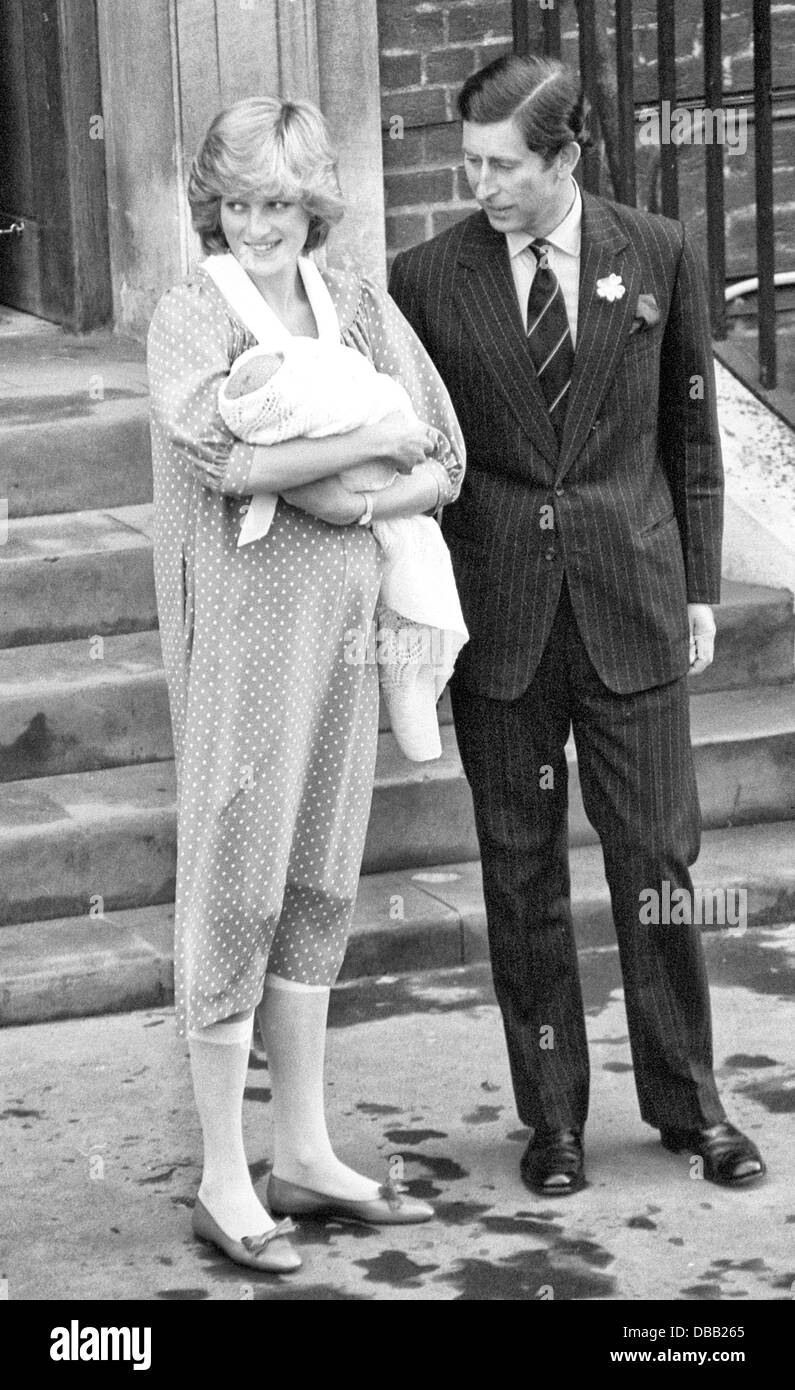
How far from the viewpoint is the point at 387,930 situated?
17.1 ft

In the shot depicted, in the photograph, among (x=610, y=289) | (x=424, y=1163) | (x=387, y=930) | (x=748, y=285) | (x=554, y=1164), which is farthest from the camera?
(x=748, y=285)

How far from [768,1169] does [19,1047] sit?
162 cm

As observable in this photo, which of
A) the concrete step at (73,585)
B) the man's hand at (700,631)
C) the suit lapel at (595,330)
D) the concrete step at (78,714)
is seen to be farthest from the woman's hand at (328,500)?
the concrete step at (73,585)

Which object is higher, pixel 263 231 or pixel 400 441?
pixel 263 231

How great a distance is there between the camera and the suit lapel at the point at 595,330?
3963 mm

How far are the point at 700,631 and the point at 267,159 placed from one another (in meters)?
1.21

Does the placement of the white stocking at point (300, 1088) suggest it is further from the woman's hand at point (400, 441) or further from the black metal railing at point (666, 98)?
the black metal railing at point (666, 98)

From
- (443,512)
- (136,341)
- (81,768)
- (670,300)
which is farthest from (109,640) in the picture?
(670,300)

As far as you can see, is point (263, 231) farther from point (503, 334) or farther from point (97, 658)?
point (97, 658)

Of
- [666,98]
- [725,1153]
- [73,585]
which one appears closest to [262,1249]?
[725,1153]

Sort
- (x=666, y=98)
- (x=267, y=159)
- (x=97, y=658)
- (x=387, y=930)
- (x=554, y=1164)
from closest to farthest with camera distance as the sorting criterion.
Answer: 1. (x=267, y=159)
2. (x=554, y=1164)
3. (x=387, y=930)
4. (x=97, y=658)
5. (x=666, y=98)

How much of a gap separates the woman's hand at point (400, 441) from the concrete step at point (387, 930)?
1677 millimetres

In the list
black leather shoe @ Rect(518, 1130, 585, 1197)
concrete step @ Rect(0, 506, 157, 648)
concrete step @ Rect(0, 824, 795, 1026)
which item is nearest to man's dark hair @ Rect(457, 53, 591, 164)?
black leather shoe @ Rect(518, 1130, 585, 1197)

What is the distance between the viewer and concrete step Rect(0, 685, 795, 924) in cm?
525
